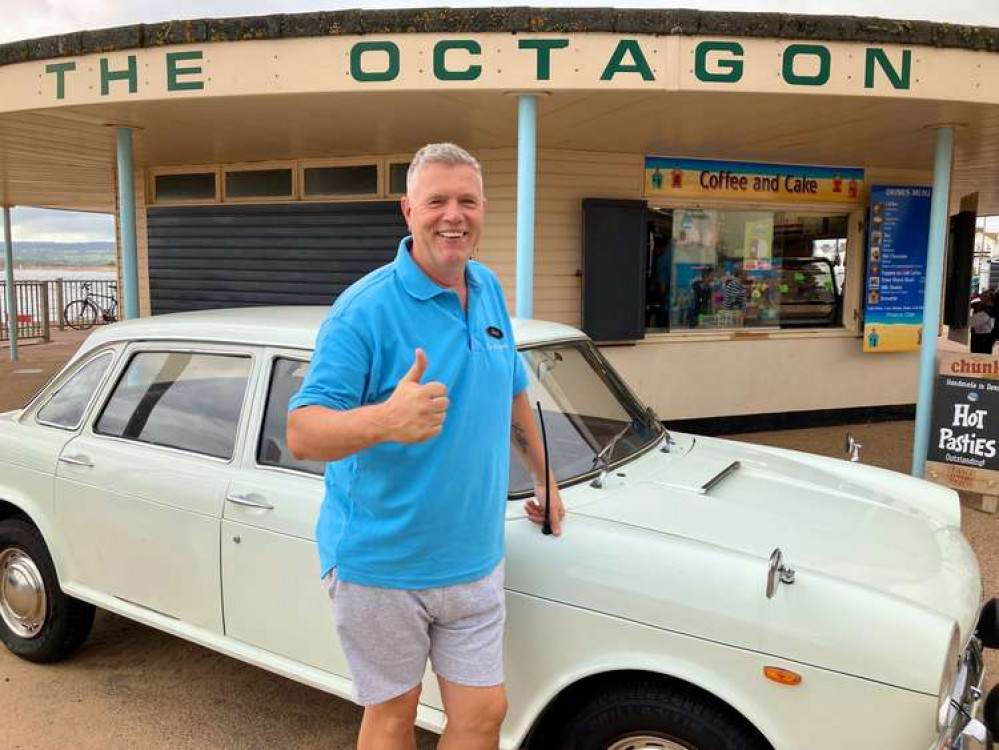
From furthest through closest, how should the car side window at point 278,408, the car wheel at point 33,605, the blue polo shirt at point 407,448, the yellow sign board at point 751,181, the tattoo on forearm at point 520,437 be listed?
the yellow sign board at point 751,181
the car wheel at point 33,605
the car side window at point 278,408
the tattoo on forearm at point 520,437
the blue polo shirt at point 407,448

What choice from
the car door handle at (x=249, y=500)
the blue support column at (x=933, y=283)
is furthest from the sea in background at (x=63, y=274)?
the car door handle at (x=249, y=500)

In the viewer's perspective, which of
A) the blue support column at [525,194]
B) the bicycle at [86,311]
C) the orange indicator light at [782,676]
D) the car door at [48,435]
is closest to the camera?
the orange indicator light at [782,676]

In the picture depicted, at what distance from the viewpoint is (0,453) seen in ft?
12.5

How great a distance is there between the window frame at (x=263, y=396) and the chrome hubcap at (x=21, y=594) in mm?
1476

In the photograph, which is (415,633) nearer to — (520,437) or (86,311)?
(520,437)

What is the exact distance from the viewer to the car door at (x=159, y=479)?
3.13 meters

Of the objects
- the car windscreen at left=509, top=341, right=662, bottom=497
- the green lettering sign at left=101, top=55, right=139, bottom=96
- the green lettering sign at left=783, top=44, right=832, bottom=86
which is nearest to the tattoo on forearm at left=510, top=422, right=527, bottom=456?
the car windscreen at left=509, top=341, right=662, bottom=497

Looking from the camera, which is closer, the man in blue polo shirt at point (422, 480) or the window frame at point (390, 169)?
the man in blue polo shirt at point (422, 480)

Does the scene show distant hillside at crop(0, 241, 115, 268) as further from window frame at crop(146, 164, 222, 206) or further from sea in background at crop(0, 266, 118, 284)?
window frame at crop(146, 164, 222, 206)

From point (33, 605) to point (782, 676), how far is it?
132 inches

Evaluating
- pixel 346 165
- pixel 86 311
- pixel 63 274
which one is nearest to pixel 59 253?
pixel 63 274

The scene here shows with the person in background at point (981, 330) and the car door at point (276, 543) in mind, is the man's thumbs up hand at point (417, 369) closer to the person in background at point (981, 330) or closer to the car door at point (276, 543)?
the car door at point (276, 543)

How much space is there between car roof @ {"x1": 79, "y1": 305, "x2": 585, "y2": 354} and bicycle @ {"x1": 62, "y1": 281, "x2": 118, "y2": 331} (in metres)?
19.1

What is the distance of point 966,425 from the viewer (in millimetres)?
6348
